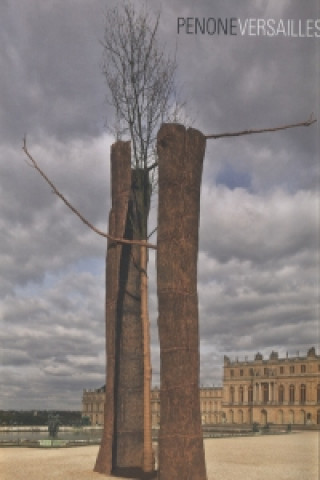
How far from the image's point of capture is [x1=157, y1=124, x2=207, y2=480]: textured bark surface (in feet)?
27.1

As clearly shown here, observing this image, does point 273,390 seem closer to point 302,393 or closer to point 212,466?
point 302,393

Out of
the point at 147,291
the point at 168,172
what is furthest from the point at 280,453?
the point at 168,172

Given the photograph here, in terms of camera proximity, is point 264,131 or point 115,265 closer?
point 264,131

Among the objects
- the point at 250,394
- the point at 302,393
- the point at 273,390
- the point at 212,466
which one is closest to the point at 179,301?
the point at 212,466

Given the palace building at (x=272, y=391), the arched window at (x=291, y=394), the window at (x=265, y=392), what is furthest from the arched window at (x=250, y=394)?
the arched window at (x=291, y=394)

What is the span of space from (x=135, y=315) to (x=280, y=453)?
9108mm

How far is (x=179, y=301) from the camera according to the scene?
8.66m

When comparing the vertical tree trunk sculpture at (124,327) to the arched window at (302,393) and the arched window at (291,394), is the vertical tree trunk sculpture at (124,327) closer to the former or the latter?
the arched window at (302,393)

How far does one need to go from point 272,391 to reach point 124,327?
223 ft

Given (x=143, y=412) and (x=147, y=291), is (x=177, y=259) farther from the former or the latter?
(x=143, y=412)

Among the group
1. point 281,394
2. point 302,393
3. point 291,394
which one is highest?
point 302,393

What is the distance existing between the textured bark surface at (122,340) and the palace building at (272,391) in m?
58.1

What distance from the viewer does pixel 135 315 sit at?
38.9ft

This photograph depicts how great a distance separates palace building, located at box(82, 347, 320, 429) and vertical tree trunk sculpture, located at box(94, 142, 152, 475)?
58147 mm
